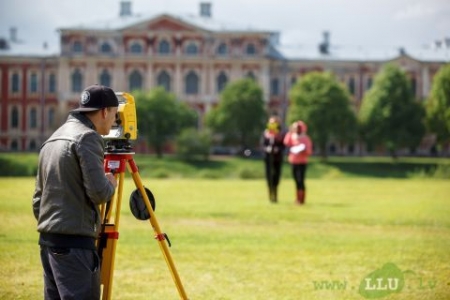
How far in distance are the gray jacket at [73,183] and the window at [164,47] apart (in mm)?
64678

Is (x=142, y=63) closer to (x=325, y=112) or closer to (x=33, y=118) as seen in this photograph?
(x=33, y=118)

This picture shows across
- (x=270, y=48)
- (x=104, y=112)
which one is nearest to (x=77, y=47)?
(x=270, y=48)

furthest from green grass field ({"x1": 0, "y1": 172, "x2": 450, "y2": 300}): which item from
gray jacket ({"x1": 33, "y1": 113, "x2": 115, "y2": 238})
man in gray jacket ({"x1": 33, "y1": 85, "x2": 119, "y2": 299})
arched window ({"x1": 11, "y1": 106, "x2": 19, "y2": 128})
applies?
arched window ({"x1": 11, "y1": 106, "x2": 19, "y2": 128})

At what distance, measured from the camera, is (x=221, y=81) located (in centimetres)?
7188

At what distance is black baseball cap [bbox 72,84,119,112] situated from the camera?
18.7ft

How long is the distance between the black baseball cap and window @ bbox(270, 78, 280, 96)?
68.9m

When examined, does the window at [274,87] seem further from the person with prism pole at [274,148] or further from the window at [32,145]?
the person with prism pole at [274,148]

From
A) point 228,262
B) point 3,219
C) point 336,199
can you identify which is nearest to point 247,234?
point 228,262

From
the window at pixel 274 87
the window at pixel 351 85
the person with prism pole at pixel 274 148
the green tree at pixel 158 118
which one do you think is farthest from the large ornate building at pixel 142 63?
the person with prism pole at pixel 274 148

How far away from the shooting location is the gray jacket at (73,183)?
5.49 metres

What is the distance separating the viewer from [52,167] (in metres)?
5.57

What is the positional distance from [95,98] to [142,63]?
64.8 m

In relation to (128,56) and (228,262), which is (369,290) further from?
(128,56)

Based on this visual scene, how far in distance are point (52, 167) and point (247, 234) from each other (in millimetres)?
7357
